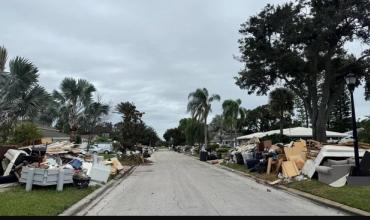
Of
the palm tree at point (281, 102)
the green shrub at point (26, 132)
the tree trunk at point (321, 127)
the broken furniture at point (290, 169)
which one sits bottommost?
the broken furniture at point (290, 169)

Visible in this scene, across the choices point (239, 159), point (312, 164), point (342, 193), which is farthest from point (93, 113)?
point (342, 193)

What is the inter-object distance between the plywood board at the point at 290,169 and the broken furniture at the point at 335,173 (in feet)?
9.78

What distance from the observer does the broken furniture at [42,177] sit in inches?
650

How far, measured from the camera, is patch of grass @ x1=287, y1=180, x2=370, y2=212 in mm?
13402

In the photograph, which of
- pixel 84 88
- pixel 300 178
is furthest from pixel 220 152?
pixel 300 178

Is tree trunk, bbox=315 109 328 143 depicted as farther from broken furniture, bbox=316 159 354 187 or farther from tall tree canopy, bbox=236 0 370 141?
broken furniture, bbox=316 159 354 187

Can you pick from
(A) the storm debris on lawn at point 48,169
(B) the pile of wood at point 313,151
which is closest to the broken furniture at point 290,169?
(B) the pile of wood at point 313,151

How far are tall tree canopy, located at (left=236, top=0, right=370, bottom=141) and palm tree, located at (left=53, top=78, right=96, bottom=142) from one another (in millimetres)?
12627

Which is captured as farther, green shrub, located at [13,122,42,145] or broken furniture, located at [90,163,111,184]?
green shrub, located at [13,122,42,145]

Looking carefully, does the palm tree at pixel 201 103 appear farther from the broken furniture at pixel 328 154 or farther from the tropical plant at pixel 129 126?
the broken furniture at pixel 328 154

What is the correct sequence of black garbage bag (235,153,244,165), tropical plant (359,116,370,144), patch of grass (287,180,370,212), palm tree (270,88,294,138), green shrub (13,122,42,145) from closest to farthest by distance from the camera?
1. patch of grass (287,180,370,212)
2. tropical plant (359,116,370,144)
3. green shrub (13,122,42,145)
4. black garbage bag (235,153,244,165)
5. palm tree (270,88,294,138)

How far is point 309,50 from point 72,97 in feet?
60.7

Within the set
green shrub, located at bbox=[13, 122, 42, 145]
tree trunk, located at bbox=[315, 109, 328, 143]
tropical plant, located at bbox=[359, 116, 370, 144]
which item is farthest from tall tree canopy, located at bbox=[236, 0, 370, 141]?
green shrub, located at bbox=[13, 122, 42, 145]

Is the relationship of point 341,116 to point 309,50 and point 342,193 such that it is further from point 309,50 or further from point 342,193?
point 342,193
